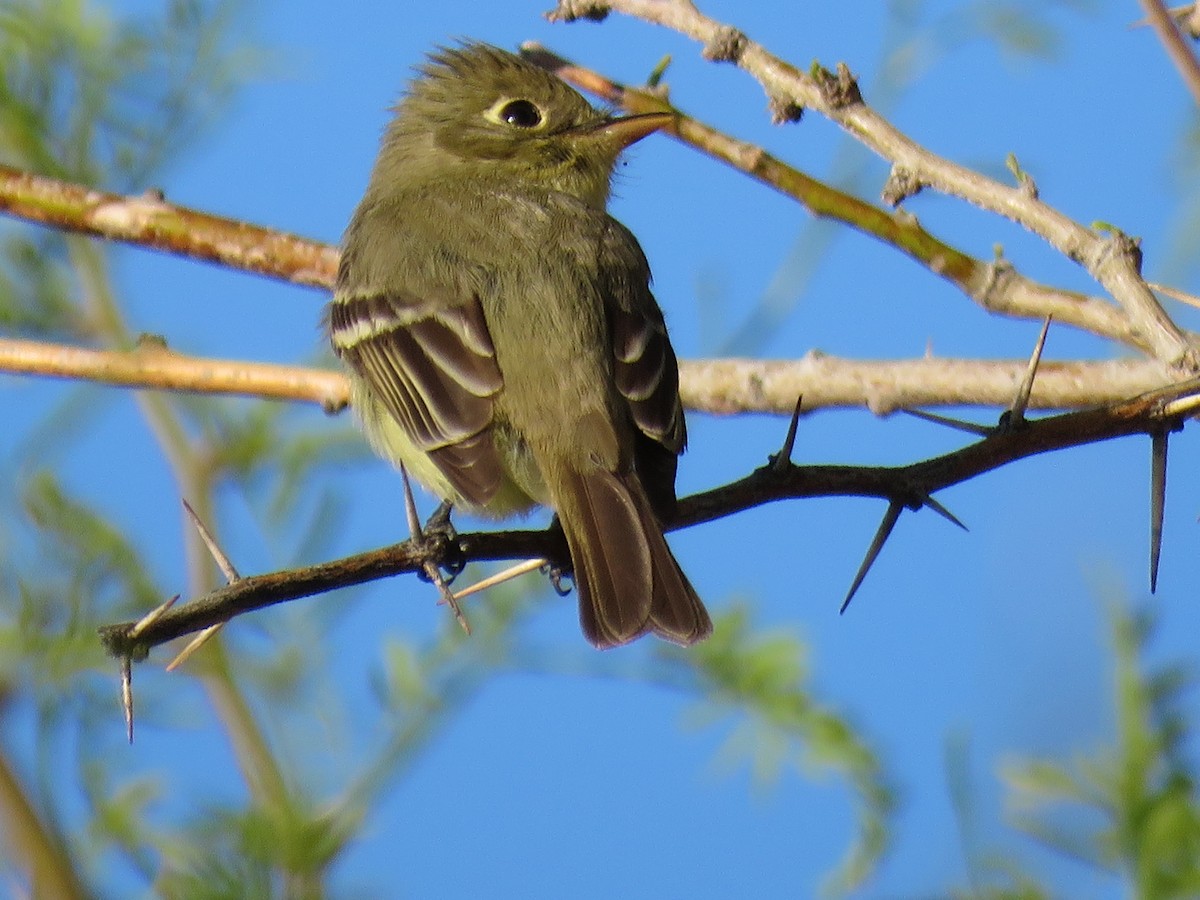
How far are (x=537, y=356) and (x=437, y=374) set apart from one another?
0.22 metres

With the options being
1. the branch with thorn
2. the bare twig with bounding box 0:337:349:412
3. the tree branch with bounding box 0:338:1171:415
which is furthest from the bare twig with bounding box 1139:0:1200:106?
the bare twig with bounding box 0:337:349:412

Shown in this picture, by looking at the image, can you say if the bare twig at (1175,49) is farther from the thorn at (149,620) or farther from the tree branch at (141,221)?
the tree branch at (141,221)

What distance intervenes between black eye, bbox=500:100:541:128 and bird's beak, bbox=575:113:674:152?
17cm

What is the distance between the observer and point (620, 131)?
4.42m

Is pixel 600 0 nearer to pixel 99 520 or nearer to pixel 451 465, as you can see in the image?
pixel 451 465

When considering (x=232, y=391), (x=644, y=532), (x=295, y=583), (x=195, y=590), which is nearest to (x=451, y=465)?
(x=644, y=532)

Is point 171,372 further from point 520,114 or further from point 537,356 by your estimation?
point 520,114

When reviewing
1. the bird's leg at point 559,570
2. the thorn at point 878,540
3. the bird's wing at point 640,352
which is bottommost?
the thorn at point 878,540

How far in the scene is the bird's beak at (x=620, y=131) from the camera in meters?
4.26

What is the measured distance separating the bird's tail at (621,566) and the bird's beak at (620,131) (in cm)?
140

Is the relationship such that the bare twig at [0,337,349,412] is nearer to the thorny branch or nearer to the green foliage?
the thorny branch

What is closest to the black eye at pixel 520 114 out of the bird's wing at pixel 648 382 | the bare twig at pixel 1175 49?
the bird's wing at pixel 648 382

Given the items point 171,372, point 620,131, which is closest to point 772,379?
point 620,131

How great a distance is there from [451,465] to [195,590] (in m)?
1.40
